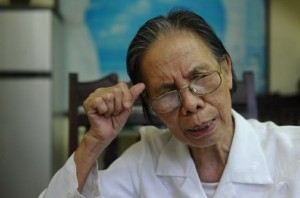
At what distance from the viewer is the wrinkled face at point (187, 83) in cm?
98

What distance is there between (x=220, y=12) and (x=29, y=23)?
1468 mm

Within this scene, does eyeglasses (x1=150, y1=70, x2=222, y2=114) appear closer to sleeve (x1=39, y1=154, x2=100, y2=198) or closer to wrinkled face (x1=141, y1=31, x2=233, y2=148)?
wrinkled face (x1=141, y1=31, x2=233, y2=148)

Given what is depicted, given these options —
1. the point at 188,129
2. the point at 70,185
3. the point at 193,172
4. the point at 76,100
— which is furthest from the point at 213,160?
the point at 76,100

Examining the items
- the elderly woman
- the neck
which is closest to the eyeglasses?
the elderly woman

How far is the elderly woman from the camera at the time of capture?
39.0 inches

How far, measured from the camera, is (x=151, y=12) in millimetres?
2998

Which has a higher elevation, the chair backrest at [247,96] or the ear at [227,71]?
the ear at [227,71]

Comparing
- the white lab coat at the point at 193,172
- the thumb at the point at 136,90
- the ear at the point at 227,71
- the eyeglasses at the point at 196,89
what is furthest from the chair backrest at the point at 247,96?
the thumb at the point at 136,90

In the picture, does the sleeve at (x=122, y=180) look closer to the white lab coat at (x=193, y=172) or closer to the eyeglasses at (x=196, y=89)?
the white lab coat at (x=193, y=172)

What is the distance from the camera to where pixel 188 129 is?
1.01 metres

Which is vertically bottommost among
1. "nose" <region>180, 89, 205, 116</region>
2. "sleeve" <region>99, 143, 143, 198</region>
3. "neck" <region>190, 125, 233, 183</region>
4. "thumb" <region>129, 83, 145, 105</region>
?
"sleeve" <region>99, 143, 143, 198</region>

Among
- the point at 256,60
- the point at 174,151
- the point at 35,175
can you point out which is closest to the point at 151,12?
the point at 256,60

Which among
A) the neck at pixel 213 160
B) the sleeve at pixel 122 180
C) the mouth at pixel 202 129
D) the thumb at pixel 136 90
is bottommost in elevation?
the sleeve at pixel 122 180

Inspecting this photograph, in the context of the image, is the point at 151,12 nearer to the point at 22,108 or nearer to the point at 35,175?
the point at 22,108
